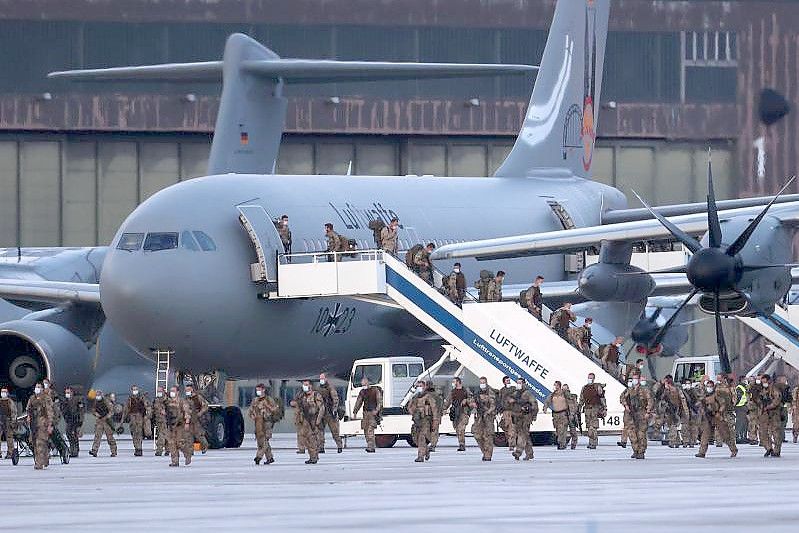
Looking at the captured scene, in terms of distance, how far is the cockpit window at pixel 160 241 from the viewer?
34.0 metres

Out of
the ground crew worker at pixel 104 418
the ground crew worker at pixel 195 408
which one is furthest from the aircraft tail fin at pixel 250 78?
the ground crew worker at pixel 195 408

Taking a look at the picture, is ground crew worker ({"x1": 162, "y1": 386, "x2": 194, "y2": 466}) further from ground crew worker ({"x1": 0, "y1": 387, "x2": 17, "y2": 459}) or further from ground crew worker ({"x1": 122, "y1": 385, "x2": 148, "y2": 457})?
ground crew worker ({"x1": 122, "y1": 385, "x2": 148, "y2": 457})

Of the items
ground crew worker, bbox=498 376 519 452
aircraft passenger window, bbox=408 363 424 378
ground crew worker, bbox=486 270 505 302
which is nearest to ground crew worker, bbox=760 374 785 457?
ground crew worker, bbox=498 376 519 452

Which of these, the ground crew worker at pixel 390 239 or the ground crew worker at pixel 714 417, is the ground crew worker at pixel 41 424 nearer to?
the ground crew worker at pixel 390 239

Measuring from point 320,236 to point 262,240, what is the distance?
211 centimetres

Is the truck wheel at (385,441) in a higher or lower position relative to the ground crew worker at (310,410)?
lower

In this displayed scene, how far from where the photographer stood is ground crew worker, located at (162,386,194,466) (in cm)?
2814

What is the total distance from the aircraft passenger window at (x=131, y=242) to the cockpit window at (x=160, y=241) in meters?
0.13

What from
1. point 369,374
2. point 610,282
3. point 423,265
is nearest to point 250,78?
point 423,265

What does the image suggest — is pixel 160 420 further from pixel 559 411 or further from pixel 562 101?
pixel 562 101

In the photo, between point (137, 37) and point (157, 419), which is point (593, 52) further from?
point (157, 419)

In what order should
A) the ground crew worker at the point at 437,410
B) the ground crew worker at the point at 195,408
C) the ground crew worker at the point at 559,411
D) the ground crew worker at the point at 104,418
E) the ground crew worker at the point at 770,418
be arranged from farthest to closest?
the ground crew worker at the point at 104,418, the ground crew worker at the point at 559,411, the ground crew worker at the point at 770,418, the ground crew worker at the point at 437,410, the ground crew worker at the point at 195,408

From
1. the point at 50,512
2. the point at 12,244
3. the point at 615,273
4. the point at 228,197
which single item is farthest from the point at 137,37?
the point at 50,512

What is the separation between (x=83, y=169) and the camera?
54.3 m
